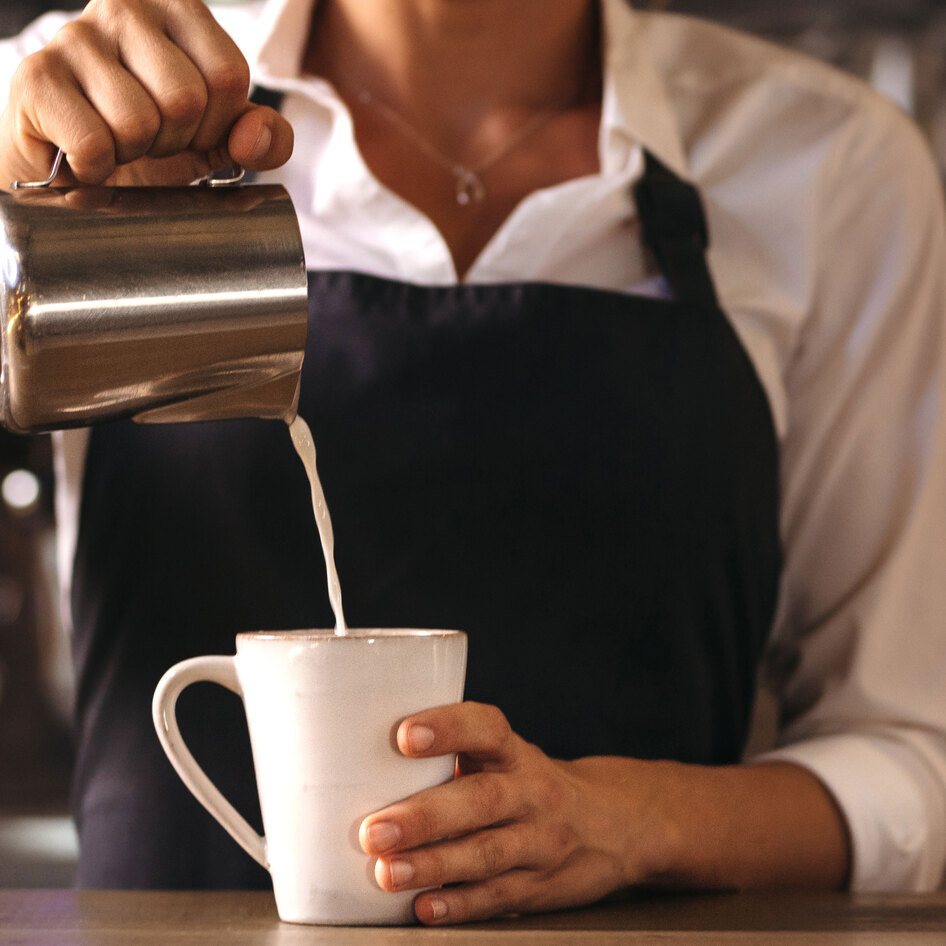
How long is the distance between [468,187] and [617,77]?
17 cm

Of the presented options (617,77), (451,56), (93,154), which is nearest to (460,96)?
(451,56)

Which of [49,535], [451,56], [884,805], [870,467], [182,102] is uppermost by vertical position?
[182,102]

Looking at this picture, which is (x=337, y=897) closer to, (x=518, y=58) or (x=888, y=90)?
(x=518, y=58)

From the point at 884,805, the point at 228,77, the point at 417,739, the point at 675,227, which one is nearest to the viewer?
the point at 417,739

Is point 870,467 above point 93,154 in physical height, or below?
below

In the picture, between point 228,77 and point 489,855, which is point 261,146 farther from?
point 489,855

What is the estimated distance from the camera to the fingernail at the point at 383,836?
67cm

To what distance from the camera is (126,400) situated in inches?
28.9

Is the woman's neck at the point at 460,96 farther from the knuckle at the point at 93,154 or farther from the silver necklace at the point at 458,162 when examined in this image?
the knuckle at the point at 93,154

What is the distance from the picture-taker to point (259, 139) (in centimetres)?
81

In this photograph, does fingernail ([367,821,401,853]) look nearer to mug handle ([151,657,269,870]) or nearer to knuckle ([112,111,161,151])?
mug handle ([151,657,269,870])

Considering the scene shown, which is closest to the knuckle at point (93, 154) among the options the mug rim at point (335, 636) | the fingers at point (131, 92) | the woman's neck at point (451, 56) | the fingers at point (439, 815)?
the fingers at point (131, 92)

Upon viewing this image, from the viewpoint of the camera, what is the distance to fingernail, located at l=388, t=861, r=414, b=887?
0.67 metres

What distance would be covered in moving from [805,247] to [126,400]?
70 centimetres
